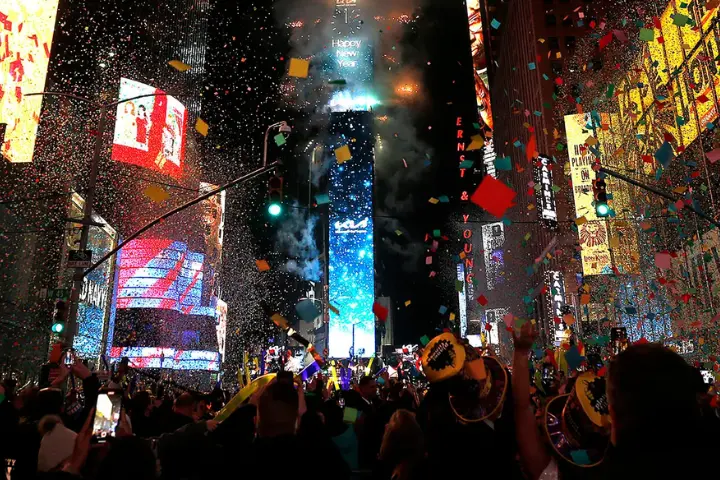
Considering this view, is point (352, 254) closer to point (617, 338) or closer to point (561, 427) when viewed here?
point (617, 338)

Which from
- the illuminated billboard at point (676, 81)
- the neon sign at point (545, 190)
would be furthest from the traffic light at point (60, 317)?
→ the neon sign at point (545, 190)

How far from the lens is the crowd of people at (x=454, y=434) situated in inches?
70.9

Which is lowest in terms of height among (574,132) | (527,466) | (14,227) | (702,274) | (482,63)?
(527,466)

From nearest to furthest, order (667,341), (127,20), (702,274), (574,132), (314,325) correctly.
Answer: (702,274) → (667,341) → (574,132) → (127,20) → (314,325)

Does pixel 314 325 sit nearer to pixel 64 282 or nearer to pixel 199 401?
pixel 64 282

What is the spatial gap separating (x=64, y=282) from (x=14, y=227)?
228 inches

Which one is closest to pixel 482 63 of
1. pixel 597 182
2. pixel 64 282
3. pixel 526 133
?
pixel 526 133

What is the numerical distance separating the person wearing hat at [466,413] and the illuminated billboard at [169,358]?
46653mm

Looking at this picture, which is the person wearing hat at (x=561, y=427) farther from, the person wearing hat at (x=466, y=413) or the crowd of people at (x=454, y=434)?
the person wearing hat at (x=466, y=413)

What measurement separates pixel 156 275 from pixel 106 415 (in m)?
48.4

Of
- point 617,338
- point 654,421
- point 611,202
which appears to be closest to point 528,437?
point 654,421

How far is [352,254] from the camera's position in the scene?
93.1 meters

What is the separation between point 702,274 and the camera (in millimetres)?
25672

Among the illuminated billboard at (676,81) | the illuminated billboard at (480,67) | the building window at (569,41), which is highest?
the illuminated billboard at (480,67)
